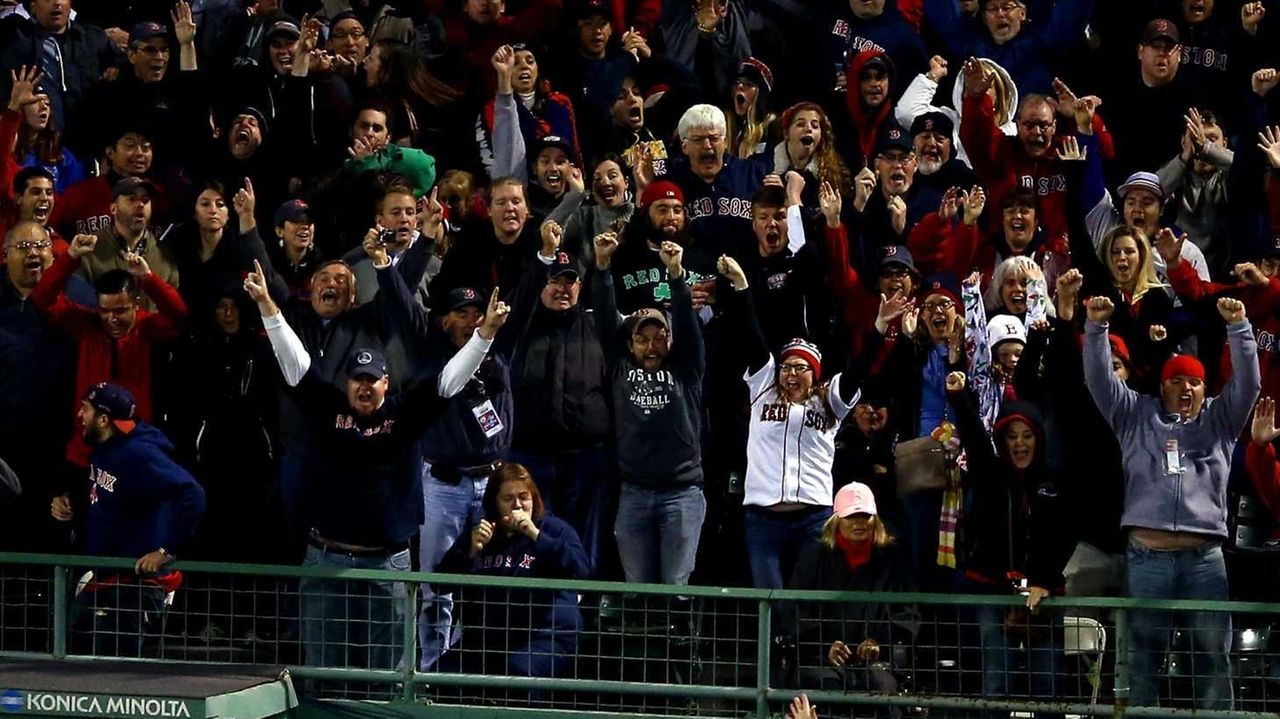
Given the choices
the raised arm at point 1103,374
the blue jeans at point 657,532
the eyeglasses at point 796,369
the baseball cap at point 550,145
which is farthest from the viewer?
the baseball cap at point 550,145

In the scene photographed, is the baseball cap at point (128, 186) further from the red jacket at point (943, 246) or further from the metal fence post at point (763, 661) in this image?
the metal fence post at point (763, 661)

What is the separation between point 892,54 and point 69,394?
5990 millimetres

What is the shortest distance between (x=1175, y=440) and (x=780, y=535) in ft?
7.10

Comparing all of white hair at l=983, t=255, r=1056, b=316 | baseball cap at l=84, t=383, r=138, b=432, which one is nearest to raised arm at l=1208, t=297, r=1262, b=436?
white hair at l=983, t=255, r=1056, b=316

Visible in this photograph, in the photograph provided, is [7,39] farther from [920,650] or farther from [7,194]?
[920,650]

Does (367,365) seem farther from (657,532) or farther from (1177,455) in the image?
(1177,455)

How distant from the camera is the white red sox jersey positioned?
12.8 m

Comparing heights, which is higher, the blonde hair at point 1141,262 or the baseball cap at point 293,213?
the baseball cap at point 293,213

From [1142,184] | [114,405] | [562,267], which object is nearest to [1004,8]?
[1142,184]

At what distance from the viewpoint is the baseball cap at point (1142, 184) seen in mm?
14094

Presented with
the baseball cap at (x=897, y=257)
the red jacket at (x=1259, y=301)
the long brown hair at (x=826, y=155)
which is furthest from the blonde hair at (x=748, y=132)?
the red jacket at (x=1259, y=301)

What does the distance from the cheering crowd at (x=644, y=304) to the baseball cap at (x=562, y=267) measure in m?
0.03

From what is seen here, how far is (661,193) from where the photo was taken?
14086 mm

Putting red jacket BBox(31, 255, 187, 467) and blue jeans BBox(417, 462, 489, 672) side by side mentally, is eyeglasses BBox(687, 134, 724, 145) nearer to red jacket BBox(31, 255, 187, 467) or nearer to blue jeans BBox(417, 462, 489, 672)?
blue jeans BBox(417, 462, 489, 672)
